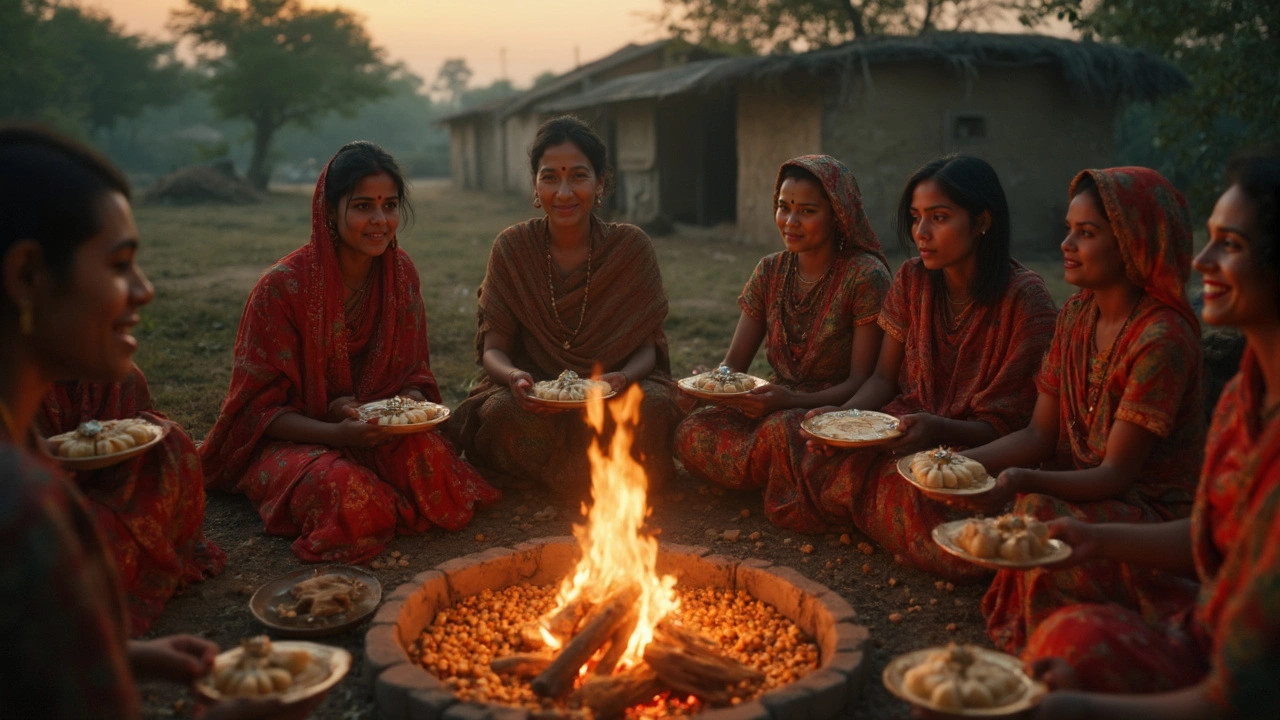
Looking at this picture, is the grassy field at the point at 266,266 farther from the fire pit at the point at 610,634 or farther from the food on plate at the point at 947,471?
the food on plate at the point at 947,471

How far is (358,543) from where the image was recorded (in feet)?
13.6

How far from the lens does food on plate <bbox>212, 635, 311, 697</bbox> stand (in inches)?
89.9

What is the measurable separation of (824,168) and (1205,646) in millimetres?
2702

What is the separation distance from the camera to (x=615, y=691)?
284 centimetres

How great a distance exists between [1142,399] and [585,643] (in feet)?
6.52

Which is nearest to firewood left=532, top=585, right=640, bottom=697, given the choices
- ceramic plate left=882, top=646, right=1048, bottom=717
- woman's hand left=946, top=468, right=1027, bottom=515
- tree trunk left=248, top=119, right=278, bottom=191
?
ceramic plate left=882, top=646, right=1048, bottom=717

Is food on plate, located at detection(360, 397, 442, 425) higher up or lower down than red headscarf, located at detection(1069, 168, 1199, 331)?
lower down

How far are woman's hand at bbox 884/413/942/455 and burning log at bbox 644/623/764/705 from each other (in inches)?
55.2

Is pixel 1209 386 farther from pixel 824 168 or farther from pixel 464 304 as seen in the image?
pixel 464 304

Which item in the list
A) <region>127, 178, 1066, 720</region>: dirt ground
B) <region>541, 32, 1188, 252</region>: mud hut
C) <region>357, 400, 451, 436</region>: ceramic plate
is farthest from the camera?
<region>541, 32, 1188, 252</region>: mud hut

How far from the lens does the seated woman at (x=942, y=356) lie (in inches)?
157

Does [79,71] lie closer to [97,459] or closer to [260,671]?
[97,459]

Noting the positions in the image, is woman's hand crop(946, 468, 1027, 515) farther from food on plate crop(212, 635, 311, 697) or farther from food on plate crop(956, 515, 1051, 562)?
food on plate crop(212, 635, 311, 697)

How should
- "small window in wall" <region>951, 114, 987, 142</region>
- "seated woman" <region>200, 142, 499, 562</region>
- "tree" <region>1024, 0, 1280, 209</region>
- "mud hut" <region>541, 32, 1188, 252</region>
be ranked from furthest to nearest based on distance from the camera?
1. "small window in wall" <region>951, 114, 987, 142</region>
2. "mud hut" <region>541, 32, 1188, 252</region>
3. "tree" <region>1024, 0, 1280, 209</region>
4. "seated woman" <region>200, 142, 499, 562</region>
